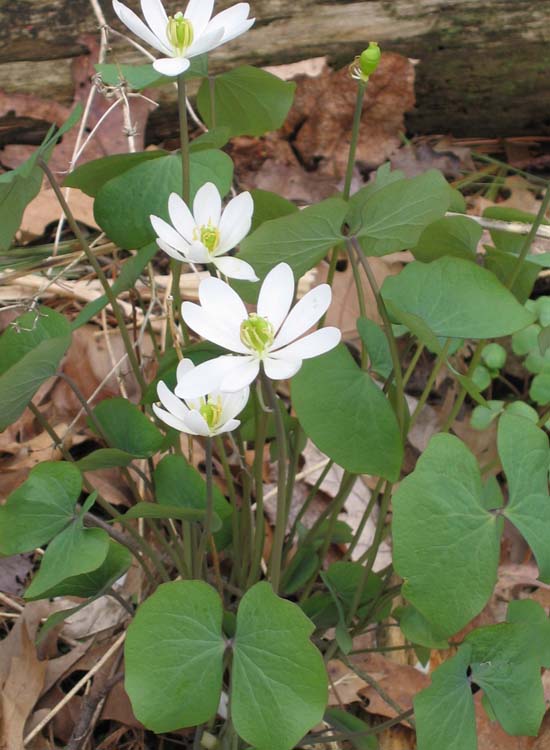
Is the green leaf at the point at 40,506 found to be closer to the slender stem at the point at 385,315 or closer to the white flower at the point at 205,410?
the white flower at the point at 205,410

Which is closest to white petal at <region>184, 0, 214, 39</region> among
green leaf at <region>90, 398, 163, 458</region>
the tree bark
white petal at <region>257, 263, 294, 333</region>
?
white petal at <region>257, 263, 294, 333</region>

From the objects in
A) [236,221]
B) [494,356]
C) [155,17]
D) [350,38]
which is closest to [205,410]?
[236,221]

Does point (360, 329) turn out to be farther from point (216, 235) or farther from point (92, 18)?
point (92, 18)

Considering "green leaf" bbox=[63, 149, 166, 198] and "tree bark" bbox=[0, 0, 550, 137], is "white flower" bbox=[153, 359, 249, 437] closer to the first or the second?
"green leaf" bbox=[63, 149, 166, 198]

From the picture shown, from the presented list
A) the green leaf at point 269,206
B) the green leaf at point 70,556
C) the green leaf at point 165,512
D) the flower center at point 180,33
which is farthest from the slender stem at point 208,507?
the flower center at point 180,33

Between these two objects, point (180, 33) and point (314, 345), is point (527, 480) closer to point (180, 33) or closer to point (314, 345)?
point (314, 345)

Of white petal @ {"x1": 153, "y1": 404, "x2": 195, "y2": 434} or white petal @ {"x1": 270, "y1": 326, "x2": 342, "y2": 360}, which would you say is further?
white petal @ {"x1": 153, "y1": 404, "x2": 195, "y2": 434}

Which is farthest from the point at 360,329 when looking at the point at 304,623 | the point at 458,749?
the point at 458,749
